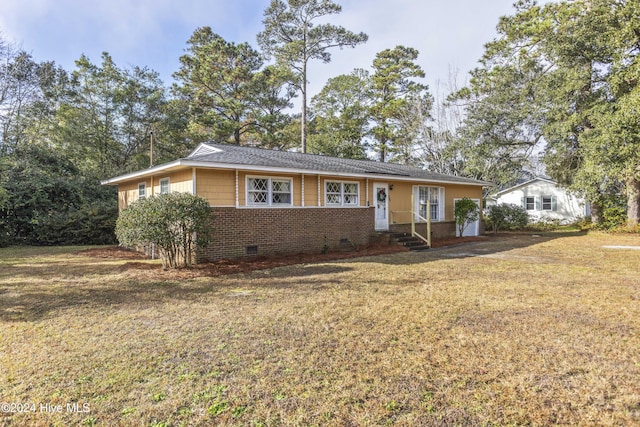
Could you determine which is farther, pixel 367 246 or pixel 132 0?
pixel 367 246

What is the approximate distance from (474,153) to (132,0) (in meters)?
18.8

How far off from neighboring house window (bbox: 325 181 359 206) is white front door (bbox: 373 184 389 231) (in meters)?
1.13

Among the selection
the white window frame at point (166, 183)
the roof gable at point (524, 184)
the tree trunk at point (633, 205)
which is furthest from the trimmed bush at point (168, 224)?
the roof gable at point (524, 184)

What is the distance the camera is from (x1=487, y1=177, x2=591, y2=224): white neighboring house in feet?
80.9

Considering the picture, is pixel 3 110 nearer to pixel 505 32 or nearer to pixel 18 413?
pixel 18 413

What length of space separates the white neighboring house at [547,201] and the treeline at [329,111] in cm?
237

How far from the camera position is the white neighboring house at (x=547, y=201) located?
80.9ft

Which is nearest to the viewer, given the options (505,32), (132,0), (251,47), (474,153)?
(132,0)

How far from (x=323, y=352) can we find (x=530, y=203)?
92.2 ft

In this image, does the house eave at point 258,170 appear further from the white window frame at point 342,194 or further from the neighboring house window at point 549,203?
the neighboring house window at point 549,203

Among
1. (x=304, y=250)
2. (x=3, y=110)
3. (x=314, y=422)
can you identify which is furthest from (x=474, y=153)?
(x=3, y=110)

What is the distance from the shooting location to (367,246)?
40.6ft

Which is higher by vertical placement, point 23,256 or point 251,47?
point 251,47

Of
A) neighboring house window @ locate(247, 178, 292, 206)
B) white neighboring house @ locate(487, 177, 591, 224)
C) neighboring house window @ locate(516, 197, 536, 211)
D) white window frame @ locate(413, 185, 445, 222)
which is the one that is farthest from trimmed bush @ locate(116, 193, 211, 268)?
neighboring house window @ locate(516, 197, 536, 211)
